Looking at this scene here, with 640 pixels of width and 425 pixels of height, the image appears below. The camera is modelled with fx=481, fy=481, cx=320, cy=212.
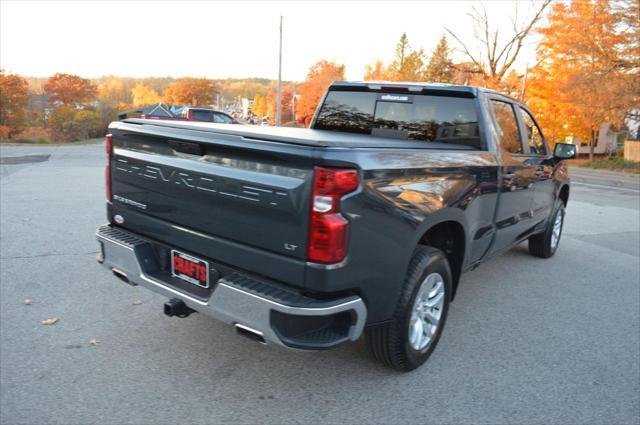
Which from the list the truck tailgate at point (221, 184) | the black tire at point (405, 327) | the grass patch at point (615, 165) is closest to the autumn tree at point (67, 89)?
the grass patch at point (615, 165)

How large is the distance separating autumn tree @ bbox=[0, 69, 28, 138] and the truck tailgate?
50636 millimetres

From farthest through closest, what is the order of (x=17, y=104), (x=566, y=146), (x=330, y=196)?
(x=17, y=104), (x=566, y=146), (x=330, y=196)

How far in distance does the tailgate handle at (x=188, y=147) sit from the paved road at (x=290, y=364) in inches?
56.2

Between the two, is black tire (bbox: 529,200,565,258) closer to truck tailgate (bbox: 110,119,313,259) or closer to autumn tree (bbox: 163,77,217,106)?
truck tailgate (bbox: 110,119,313,259)

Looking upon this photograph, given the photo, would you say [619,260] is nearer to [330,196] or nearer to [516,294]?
[516,294]

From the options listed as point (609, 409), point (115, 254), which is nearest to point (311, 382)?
point (115, 254)

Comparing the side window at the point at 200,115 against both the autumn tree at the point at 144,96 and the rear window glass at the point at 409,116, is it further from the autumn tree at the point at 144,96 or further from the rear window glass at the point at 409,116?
the autumn tree at the point at 144,96

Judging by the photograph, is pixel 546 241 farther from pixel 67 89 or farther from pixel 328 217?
pixel 67 89

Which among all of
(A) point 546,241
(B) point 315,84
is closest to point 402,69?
(B) point 315,84

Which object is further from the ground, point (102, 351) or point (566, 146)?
point (566, 146)

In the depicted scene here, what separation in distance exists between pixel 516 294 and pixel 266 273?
344 cm

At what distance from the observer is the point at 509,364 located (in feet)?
11.5

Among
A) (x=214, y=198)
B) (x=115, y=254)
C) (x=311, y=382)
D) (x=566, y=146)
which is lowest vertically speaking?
(x=311, y=382)

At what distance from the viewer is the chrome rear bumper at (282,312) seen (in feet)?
7.95
